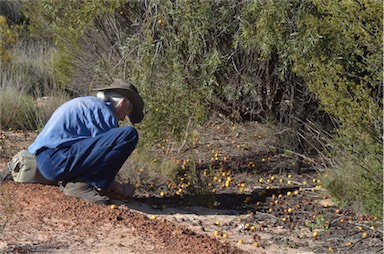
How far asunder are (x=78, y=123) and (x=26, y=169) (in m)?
0.65

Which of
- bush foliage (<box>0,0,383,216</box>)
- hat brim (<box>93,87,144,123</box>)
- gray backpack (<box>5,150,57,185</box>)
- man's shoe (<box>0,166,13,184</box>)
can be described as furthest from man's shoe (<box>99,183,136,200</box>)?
bush foliage (<box>0,0,383,216</box>)

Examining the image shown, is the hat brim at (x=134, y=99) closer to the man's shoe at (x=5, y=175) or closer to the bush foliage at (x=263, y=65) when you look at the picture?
the bush foliage at (x=263, y=65)

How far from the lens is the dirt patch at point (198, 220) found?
17.2ft

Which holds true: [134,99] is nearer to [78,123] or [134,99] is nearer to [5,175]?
[78,123]

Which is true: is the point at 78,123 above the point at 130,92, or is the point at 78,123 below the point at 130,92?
below

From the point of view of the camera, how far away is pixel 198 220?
242 inches

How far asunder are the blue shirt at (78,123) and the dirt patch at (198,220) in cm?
52

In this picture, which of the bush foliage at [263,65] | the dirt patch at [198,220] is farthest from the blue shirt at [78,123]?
the bush foliage at [263,65]

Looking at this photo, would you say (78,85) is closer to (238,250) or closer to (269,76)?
(269,76)

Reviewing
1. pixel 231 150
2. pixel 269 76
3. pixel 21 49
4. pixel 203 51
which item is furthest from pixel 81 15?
pixel 21 49

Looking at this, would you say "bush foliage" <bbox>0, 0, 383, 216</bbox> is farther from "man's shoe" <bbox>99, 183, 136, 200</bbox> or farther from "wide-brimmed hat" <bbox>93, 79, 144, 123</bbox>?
"man's shoe" <bbox>99, 183, 136, 200</bbox>

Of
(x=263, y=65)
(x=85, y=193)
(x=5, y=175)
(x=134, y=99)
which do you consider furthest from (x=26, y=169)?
(x=263, y=65)

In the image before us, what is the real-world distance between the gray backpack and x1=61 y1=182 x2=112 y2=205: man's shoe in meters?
0.30

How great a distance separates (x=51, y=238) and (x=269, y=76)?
3.58 m
